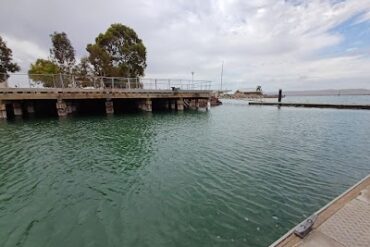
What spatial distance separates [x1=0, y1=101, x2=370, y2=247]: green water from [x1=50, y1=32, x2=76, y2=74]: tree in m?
32.2

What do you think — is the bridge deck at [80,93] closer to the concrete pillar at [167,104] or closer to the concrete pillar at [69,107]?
the concrete pillar at [69,107]

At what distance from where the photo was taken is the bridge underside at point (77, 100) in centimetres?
2028

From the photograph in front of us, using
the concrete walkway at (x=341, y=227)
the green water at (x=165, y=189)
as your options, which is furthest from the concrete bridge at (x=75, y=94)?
the concrete walkway at (x=341, y=227)

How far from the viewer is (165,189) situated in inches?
252

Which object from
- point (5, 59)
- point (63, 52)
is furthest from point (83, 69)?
point (5, 59)

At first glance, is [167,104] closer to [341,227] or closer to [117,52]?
[117,52]

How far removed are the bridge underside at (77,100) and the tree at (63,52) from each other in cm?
1439

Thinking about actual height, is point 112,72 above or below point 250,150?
above

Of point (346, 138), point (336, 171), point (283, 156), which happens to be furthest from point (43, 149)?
point (346, 138)

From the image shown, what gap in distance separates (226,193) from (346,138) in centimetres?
1160

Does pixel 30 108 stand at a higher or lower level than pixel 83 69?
lower

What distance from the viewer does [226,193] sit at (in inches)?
242

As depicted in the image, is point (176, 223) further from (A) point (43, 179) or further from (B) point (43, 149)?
(B) point (43, 149)

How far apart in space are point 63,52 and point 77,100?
16489 millimetres
